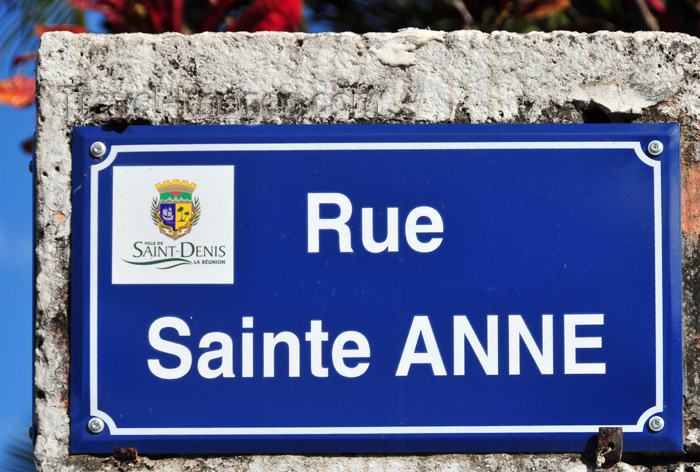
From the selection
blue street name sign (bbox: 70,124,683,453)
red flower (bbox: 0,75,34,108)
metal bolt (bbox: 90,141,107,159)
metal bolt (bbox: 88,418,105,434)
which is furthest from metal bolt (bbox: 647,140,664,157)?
red flower (bbox: 0,75,34,108)

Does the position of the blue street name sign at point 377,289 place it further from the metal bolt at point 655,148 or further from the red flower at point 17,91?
the red flower at point 17,91

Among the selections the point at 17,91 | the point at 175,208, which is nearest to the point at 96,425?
the point at 175,208

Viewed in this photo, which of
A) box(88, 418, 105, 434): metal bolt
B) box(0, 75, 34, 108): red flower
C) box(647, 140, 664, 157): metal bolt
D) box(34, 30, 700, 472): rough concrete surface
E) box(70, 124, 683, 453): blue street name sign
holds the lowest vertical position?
box(88, 418, 105, 434): metal bolt

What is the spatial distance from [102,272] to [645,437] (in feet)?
3.58

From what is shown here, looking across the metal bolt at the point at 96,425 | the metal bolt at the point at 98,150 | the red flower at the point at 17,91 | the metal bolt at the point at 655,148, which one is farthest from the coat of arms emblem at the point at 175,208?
the red flower at the point at 17,91

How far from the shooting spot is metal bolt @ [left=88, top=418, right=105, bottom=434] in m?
1.44

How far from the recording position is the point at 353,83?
59.2 inches

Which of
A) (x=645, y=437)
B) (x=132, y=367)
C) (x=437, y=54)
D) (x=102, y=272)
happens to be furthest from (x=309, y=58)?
(x=645, y=437)

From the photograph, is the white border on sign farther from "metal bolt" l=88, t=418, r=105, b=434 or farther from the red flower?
the red flower

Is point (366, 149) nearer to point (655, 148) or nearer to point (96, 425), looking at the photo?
point (655, 148)

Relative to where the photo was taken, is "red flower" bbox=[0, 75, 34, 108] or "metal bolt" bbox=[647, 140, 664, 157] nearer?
"metal bolt" bbox=[647, 140, 664, 157]

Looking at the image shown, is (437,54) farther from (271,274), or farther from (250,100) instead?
(271,274)

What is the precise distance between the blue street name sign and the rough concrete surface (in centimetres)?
5

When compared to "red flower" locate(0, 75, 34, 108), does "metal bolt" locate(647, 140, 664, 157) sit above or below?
below
